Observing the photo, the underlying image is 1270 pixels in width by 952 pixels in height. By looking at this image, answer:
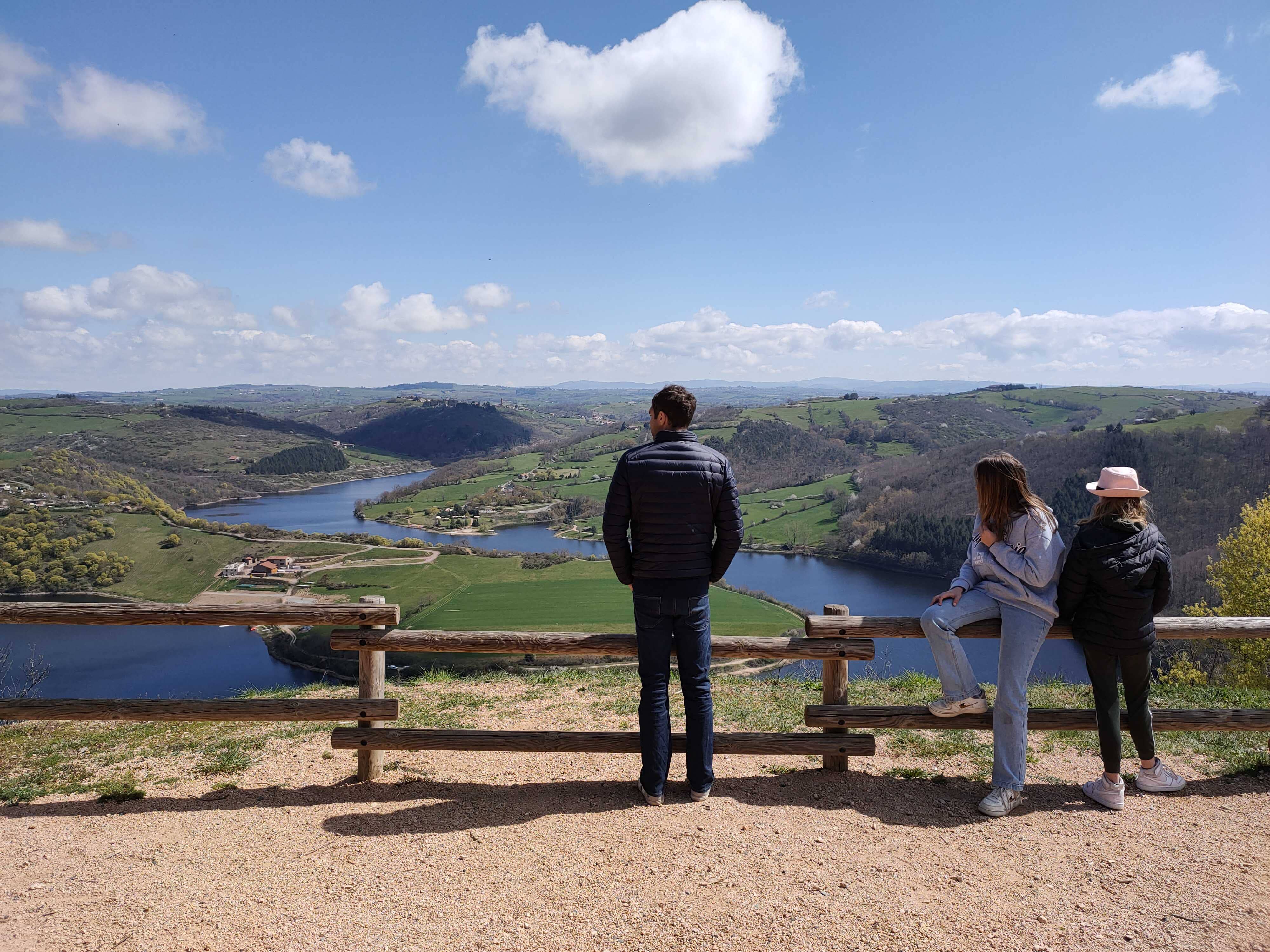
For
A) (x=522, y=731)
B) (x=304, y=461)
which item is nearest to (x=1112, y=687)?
(x=522, y=731)

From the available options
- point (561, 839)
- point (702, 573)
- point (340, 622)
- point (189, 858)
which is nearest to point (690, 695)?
point (702, 573)

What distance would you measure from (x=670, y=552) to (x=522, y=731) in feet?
6.50

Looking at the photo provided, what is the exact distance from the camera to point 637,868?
370cm

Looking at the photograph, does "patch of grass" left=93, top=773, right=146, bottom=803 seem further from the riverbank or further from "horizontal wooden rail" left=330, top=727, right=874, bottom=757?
the riverbank

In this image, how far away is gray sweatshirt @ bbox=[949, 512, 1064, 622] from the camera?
4.18 m

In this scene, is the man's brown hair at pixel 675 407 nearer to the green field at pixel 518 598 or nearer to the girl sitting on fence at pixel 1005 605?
the girl sitting on fence at pixel 1005 605

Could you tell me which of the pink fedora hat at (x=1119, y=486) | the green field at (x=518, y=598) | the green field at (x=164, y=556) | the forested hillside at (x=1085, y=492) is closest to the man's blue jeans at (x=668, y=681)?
the pink fedora hat at (x=1119, y=486)

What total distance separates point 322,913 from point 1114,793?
5.04 meters

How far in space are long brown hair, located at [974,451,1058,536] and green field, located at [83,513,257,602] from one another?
2374 inches

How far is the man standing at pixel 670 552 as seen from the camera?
414cm

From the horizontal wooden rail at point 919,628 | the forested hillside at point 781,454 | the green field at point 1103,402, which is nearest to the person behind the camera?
the horizontal wooden rail at point 919,628

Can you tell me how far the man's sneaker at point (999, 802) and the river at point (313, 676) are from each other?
2.72m

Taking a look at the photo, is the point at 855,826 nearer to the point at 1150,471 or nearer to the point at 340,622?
the point at 340,622

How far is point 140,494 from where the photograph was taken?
8625 centimetres
